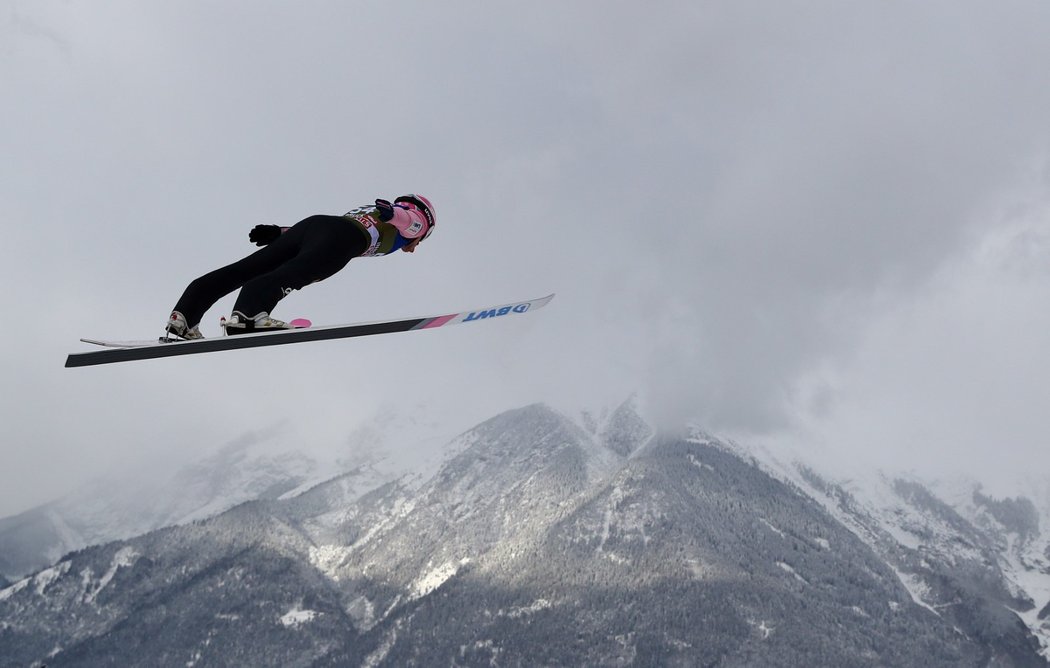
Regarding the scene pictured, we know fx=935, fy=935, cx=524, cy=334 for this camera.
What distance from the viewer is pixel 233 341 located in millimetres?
11938

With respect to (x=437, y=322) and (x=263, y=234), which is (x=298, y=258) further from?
(x=437, y=322)

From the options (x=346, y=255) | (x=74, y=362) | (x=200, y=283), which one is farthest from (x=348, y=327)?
(x=74, y=362)

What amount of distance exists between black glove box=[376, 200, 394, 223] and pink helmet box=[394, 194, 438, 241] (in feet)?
2.26

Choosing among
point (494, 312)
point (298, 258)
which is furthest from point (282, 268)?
point (494, 312)

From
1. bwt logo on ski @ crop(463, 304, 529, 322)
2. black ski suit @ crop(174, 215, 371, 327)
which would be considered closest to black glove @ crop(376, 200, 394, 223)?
black ski suit @ crop(174, 215, 371, 327)

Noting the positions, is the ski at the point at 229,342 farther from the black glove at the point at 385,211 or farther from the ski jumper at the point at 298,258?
the black glove at the point at 385,211

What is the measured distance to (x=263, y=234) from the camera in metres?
13.3

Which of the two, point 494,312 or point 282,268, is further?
point 494,312

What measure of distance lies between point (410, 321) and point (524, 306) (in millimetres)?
2839

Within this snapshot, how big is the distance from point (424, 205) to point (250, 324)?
Answer: 142 inches

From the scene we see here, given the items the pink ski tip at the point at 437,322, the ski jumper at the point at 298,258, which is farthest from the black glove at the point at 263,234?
the pink ski tip at the point at 437,322

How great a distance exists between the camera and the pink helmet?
14.4 m

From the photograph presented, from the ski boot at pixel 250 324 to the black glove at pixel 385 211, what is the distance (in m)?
2.31

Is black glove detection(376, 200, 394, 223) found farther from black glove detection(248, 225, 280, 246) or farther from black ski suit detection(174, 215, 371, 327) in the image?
black glove detection(248, 225, 280, 246)
